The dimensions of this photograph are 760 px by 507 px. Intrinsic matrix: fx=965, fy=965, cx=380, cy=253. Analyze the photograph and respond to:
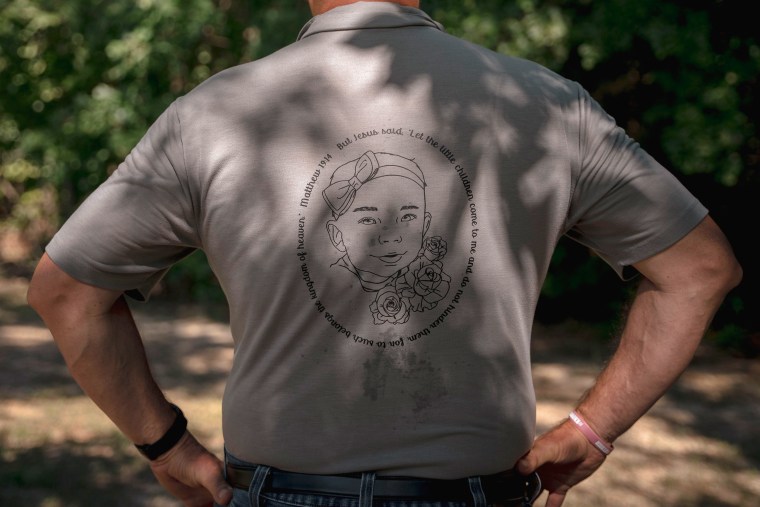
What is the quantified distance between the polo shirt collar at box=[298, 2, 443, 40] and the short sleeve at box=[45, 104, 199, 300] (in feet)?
1.15

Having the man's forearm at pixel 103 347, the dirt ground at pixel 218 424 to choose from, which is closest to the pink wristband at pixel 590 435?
the man's forearm at pixel 103 347

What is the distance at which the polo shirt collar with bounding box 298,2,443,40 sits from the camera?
192 centimetres

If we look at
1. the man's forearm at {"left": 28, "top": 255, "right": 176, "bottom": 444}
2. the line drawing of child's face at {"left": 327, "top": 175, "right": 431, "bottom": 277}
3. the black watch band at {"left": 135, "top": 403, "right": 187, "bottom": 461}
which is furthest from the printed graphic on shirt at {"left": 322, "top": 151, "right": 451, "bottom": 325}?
the black watch band at {"left": 135, "top": 403, "right": 187, "bottom": 461}

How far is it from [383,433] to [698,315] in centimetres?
82

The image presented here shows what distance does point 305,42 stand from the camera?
76.2 inches

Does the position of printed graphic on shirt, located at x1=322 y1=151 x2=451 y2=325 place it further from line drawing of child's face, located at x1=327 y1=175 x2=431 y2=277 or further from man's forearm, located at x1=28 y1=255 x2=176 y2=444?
man's forearm, located at x1=28 y1=255 x2=176 y2=444

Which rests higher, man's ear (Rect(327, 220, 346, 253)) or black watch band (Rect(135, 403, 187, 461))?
man's ear (Rect(327, 220, 346, 253))

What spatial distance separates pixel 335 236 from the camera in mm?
1844

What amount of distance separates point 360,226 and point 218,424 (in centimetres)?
445

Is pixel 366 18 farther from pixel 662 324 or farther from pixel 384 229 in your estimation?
pixel 662 324

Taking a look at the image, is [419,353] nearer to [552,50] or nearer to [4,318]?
[552,50]

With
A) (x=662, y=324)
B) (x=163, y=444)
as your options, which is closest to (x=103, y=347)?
(x=163, y=444)

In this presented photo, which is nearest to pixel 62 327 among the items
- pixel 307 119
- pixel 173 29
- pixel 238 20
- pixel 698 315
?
pixel 307 119

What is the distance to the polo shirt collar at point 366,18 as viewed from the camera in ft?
6.31
